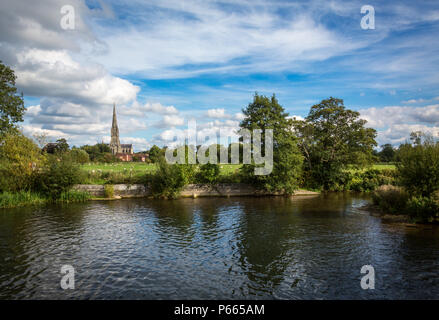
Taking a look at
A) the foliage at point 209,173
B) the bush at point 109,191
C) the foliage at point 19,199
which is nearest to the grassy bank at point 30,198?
the foliage at point 19,199

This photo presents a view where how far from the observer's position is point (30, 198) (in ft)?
92.7

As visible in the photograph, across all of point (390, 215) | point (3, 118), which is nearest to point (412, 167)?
point (390, 215)

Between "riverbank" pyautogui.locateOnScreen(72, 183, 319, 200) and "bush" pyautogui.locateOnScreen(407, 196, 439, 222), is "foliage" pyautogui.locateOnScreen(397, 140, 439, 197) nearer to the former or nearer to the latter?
"bush" pyautogui.locateOnScreen(407, 196, 439, 222)

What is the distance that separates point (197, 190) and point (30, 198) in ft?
57.5

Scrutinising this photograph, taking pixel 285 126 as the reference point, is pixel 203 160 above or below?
below

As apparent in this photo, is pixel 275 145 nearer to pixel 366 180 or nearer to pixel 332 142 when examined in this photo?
pixel 332 142

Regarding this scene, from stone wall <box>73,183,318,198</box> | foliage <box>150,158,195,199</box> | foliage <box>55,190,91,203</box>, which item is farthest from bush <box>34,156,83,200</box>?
foliage <box>150,158,195,199</box>

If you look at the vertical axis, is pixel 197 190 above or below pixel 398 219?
above

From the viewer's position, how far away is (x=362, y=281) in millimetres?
10133

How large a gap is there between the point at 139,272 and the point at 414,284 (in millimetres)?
9967

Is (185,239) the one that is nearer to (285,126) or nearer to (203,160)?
(203,160)

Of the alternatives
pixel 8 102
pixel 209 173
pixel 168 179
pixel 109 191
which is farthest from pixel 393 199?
pixel 8 102

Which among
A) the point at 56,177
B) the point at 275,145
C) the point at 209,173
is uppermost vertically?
the point at 275,145

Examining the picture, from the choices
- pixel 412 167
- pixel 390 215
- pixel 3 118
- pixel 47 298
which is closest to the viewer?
pixel 47 298
